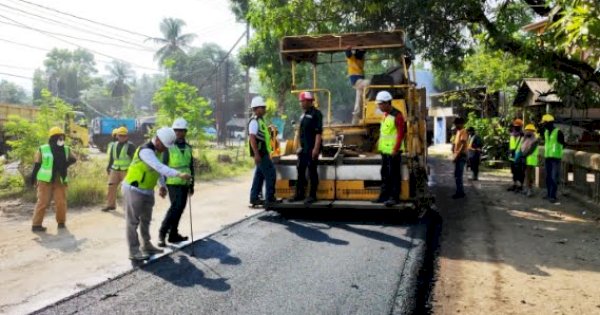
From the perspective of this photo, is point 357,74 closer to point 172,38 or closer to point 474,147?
point 474,147

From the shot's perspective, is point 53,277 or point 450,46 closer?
point 53,277

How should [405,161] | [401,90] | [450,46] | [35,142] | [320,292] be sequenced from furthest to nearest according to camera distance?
[450,46], [35,142], [401,90], [405,161], [320,292]

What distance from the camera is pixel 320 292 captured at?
447cm

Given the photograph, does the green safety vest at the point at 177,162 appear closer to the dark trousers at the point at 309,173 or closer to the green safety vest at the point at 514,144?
the dark trousers at the point at 309,173

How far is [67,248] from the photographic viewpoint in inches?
260

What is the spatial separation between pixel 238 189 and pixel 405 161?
6.51m

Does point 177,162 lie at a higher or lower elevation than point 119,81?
lower

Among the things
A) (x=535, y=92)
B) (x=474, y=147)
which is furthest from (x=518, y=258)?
(x=535, y=92)

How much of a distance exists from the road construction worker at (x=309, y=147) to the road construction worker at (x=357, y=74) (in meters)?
→ 1.33

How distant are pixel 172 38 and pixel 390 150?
1886 inches

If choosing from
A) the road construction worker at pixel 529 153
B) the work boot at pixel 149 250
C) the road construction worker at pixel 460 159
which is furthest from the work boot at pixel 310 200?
the road construction worker at pixel 529 153

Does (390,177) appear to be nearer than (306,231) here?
No

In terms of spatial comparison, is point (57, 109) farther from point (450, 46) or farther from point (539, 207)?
point (539, 207)

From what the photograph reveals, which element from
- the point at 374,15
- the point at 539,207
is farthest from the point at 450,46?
the point at 539,207
